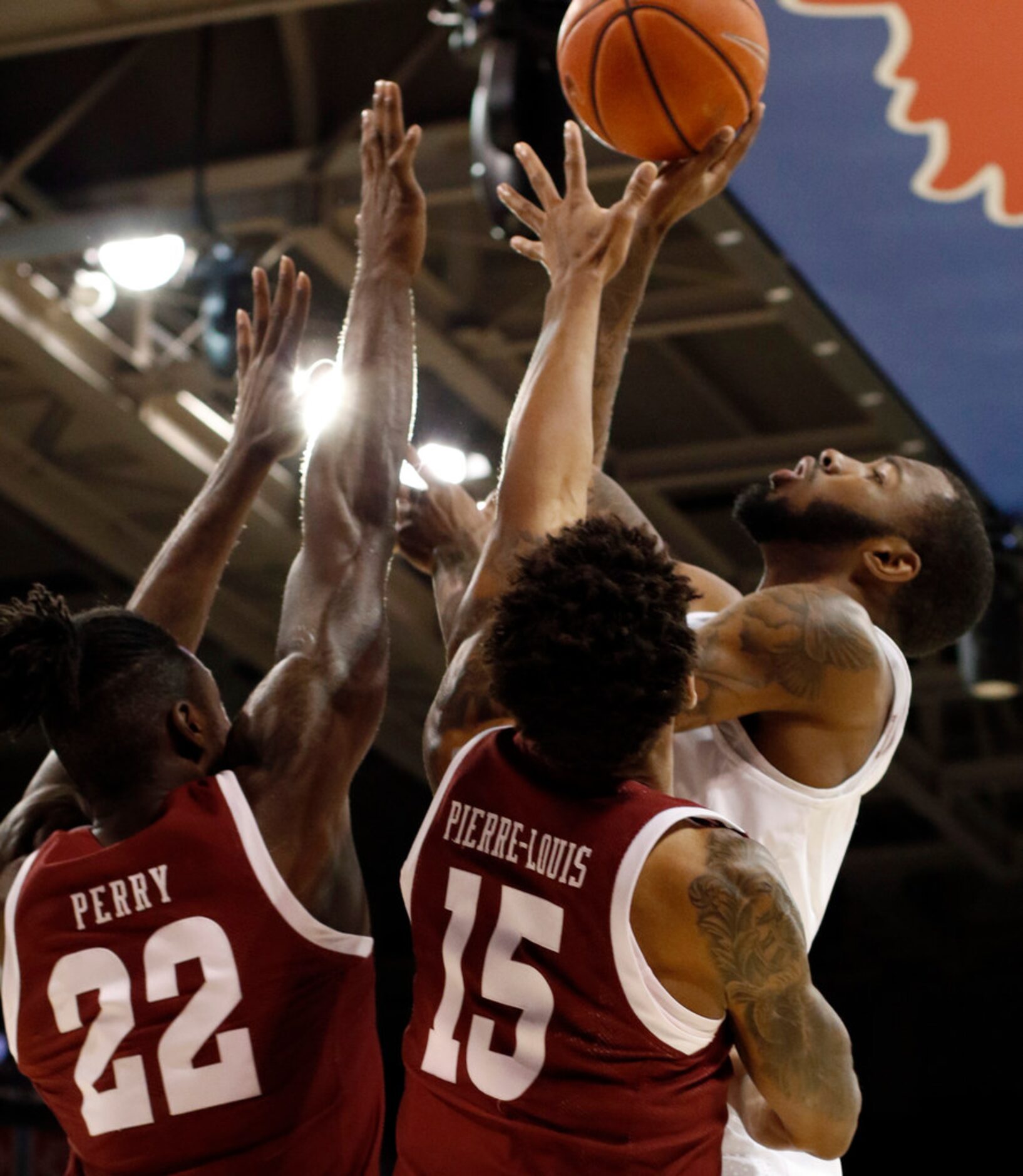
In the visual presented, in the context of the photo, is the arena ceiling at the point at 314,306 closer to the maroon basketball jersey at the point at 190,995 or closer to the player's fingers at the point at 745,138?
the player's fingers at the point at 745,138

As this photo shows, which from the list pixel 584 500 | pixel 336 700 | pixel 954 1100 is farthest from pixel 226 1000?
pixel 954 1100

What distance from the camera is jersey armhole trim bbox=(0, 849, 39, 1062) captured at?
247cm

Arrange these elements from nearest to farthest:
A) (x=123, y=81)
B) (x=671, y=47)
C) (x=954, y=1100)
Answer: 1. (x=671, y=47)
2. (x=123, y=81)
3. (x=954, y=1100)

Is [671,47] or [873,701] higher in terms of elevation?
[671,47]

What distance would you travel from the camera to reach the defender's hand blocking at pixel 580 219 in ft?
8.79

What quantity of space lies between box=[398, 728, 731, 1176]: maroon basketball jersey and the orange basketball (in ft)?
4.47

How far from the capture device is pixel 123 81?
7219mm

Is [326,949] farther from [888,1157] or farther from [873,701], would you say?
[888,1157]

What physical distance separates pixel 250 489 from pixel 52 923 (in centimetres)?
103

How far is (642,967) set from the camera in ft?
6.71

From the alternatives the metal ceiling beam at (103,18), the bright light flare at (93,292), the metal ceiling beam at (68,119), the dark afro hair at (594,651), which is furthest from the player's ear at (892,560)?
the bright light flare at (93,292)

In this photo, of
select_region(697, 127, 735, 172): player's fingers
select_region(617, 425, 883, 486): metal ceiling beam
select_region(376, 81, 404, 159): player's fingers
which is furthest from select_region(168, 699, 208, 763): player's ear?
select_region(617, 425, 883, 486): metal ceiling beam

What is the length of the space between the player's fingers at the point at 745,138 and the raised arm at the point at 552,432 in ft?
1.58

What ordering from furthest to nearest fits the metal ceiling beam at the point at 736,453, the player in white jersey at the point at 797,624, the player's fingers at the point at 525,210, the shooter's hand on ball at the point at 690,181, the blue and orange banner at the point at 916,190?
the metal ceiling beam at the point at 736,453, the blue and orange banner at the point at 916,190, the shooter's hand on ball at the point at 690,181, the player's fingers at the point at 525,210, the player in white jersey at the point at 797,624
